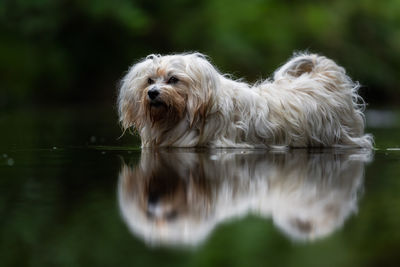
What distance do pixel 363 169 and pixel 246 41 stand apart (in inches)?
932

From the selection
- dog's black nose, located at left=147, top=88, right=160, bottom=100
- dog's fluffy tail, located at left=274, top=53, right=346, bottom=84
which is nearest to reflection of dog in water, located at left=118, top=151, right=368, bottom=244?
dog's black nose, located at left=147, top=88, right=160, bottom=100

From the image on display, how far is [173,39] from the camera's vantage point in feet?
93.5

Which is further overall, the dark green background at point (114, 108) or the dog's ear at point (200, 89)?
the dog's ear at point (200, 89)

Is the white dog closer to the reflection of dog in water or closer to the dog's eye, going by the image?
the dog's eye

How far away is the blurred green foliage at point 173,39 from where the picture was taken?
2488cm

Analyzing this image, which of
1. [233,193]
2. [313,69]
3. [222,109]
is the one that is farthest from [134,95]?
[233,193]

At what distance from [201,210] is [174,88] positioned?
403cm

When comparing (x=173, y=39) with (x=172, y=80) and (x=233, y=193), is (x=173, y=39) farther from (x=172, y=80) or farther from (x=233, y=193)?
(x=233, y=193)

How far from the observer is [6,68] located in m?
23.9

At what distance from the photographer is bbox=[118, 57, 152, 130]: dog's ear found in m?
8.12

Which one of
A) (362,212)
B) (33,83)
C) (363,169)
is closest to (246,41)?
(33,83)

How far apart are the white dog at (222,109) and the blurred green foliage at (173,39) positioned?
15.2 metres

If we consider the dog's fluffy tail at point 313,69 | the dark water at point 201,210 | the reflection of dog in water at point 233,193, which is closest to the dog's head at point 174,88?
the dark water at point 201,210

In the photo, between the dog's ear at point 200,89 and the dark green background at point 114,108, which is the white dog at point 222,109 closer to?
the dog's ear at point 200,89
